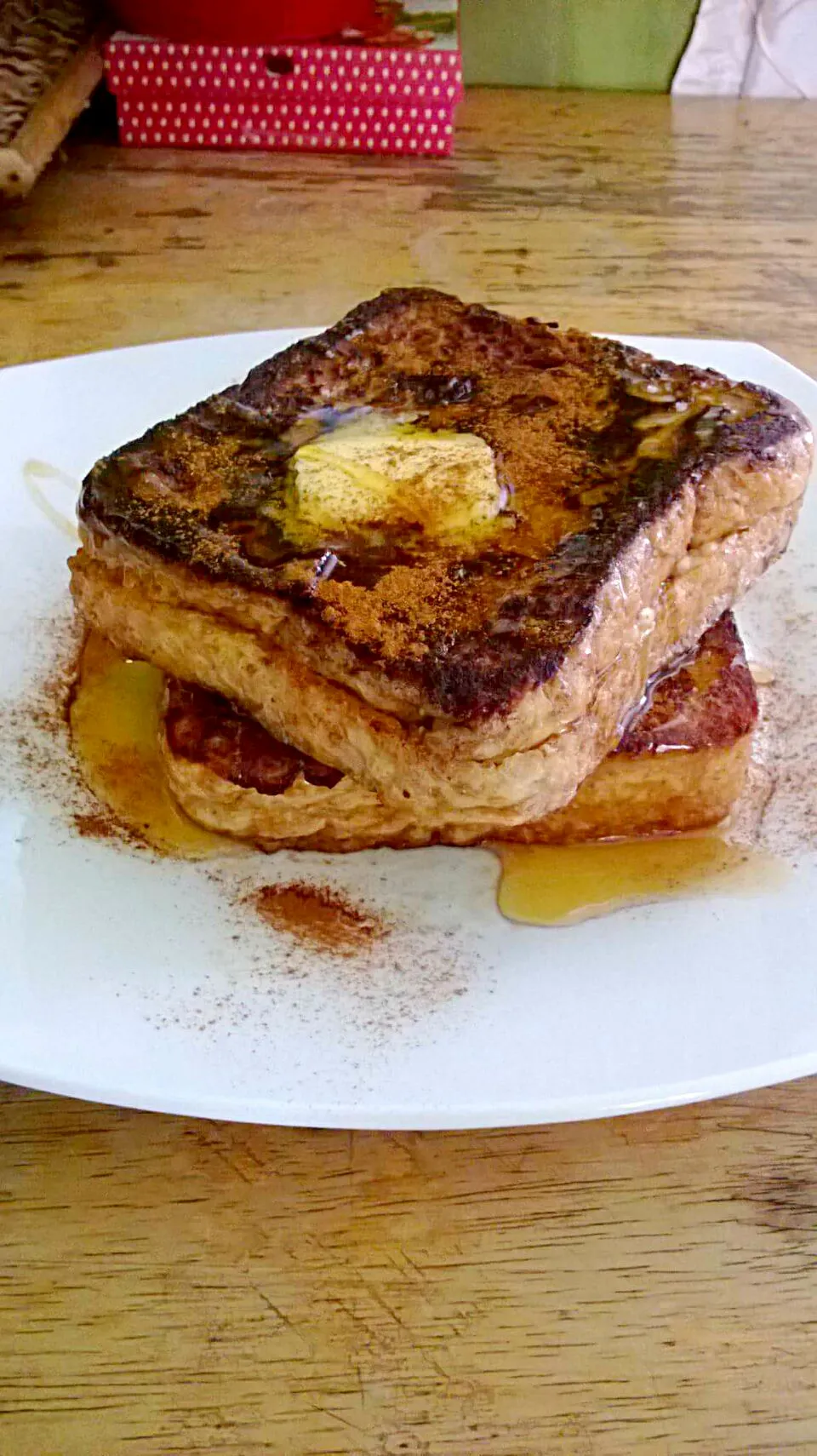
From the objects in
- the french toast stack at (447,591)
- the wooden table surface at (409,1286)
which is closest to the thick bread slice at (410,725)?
the french toast stack at (447,591)

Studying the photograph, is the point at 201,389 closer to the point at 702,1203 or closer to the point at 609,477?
the point at 609,477

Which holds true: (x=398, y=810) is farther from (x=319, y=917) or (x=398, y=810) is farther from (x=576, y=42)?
(x=576, y=42)

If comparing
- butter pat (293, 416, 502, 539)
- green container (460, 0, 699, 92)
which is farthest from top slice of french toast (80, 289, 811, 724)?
green container (460, 0, 699, 92)

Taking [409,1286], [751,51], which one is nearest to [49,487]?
[409,1286]

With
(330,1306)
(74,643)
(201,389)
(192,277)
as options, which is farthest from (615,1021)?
(192,277)

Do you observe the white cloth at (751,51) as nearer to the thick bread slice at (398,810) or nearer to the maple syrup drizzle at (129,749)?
the thick bread slice at (398,810)

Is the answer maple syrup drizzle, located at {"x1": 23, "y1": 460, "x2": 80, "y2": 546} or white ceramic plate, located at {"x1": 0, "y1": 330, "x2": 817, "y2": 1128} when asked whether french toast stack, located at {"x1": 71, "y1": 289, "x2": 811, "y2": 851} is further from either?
maple syrup drizzle, located at {"x1": 23, "y1": 460, "x2": 80, "y2": 546}
